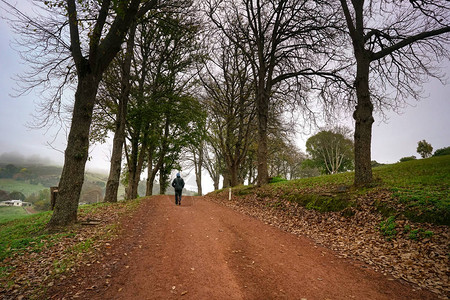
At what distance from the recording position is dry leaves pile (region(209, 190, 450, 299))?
13.0ft

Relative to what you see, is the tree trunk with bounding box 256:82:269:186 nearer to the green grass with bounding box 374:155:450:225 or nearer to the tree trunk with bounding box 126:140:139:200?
the green grass with bounding box 374:155:450:225

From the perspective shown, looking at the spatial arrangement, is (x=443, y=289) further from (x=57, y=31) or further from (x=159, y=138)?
(x=159, y=138)

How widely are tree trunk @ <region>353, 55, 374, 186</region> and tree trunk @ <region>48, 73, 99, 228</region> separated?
1044 centimetres

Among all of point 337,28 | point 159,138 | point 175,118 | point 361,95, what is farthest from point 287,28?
point 159,138

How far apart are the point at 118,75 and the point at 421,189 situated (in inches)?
671

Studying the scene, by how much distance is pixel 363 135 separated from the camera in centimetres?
862

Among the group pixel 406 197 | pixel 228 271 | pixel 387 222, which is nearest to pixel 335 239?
pixel 387 222

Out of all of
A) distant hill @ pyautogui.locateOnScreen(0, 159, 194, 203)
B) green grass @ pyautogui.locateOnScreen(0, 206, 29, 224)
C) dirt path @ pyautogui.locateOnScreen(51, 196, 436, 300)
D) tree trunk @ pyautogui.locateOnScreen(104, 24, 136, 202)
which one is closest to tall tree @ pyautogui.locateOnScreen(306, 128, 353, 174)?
tree trunk @ pyautogui.locateOnScreen(104, 24, 136, 202)

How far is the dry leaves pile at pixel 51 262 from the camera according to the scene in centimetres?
344

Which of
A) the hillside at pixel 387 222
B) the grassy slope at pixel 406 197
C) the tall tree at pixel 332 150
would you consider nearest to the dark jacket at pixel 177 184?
the hillside at pixel 387 222

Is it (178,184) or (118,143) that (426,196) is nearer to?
(178,184)

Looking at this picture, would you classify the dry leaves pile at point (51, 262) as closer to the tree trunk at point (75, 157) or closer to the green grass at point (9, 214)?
the tree trunk at point (75, 157)

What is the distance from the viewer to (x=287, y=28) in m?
13.8

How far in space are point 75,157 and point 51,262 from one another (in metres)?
3.48
